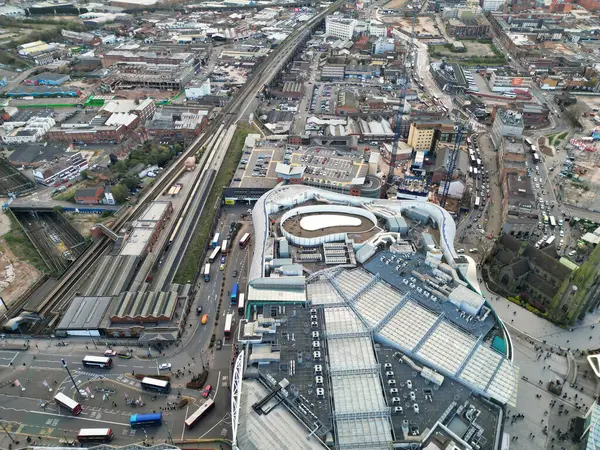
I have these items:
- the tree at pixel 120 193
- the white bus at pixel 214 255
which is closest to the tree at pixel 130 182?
the tree at pixel 120 193

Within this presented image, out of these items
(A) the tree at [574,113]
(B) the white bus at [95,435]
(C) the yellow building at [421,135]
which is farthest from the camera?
(A) the tree at [574,113]

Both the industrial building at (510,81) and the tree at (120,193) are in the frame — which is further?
the industrial building at (510,81)

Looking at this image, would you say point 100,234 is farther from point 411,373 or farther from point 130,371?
point 411,373

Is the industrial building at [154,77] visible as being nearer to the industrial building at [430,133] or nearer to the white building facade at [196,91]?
the white building facade at [196,91]

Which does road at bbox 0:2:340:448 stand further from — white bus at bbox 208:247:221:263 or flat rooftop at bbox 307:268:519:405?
flat rooftop at bbox 307:268:519:405

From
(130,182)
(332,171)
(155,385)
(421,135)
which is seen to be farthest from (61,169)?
(421,135)

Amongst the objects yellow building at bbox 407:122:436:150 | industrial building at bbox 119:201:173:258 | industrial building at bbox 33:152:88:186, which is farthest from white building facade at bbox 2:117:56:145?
yellow building at bbox 407:122:436:150

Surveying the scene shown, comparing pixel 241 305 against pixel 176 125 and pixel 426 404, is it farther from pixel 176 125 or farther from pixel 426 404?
pixel 176 125
